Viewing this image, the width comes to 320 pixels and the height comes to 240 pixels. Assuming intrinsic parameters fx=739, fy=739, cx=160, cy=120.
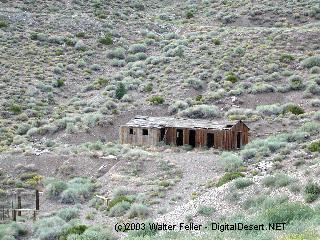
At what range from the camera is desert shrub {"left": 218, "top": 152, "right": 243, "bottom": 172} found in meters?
31.1

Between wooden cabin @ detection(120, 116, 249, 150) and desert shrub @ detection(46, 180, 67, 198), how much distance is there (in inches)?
304

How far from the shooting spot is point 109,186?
3139 centimetres

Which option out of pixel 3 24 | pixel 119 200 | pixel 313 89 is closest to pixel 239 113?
pixel 313 89

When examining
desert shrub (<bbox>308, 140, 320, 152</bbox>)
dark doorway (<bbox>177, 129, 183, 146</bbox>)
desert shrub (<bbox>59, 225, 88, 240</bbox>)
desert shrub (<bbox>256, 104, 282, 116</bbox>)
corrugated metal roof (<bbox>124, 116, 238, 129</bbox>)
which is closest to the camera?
desert shrub (<bbox>59, 225, 88, 240</bbox>)

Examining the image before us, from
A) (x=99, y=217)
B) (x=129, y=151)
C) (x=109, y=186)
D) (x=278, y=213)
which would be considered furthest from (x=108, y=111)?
(x=278, y=213)

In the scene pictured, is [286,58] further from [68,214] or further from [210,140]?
[68,214]

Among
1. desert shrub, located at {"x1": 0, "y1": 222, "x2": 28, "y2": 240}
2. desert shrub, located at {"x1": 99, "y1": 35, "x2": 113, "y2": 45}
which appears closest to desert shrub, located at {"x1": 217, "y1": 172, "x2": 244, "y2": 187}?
desert shrub, located at {"x1": 0, "y1": 222, "x2": 28, "y2": 240}

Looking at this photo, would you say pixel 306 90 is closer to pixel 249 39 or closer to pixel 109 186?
pixel 249 39

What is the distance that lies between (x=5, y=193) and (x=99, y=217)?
19.6ft

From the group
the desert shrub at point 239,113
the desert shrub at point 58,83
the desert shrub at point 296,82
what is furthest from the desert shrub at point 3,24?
the desert shrub at point 296,82

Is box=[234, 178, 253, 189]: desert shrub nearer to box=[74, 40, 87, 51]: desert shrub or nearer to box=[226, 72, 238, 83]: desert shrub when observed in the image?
box=[226, 72, 238, 83]: desert shrub

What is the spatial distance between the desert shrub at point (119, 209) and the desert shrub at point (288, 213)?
7.96 meters

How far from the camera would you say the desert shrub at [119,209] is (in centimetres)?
2711

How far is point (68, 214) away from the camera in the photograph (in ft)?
91.2
